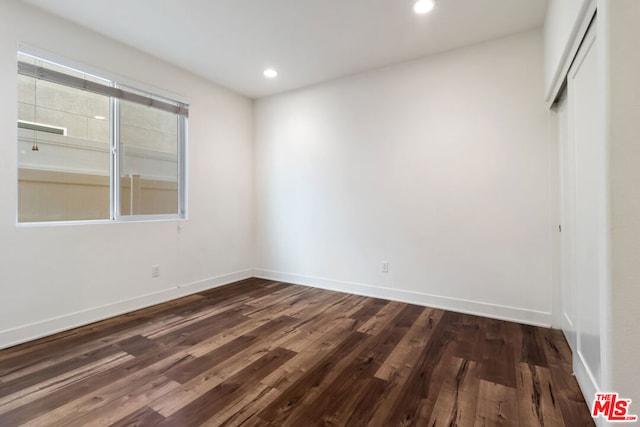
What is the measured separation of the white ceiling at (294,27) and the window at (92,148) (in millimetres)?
557

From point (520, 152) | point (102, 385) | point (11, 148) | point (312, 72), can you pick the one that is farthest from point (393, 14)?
point (102, 385)

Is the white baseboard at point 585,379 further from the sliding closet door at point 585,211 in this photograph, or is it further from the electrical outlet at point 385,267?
the electrical outlet at point 385,267

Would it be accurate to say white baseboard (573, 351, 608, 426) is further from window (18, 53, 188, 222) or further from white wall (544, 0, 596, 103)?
window (18, 53, 188, 222)

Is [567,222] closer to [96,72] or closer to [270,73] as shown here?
[270,73]

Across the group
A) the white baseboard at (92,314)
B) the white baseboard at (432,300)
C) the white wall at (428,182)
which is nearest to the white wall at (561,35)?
the white wall at (428,182)

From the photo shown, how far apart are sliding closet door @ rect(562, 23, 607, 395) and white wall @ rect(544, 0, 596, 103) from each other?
0.25 feet

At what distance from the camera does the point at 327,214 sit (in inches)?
152

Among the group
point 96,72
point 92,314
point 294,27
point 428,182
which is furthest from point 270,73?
point 92,314

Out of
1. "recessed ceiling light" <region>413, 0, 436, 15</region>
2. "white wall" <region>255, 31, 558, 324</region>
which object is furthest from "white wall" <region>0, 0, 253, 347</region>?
"recessed ceiling light" <region>413, 0, 436, 15</region>

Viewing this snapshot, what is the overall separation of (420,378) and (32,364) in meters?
2.63

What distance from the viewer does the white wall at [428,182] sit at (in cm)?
270

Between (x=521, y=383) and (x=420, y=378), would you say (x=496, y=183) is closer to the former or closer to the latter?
(x=521, y=383)

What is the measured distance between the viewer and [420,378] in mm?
1837

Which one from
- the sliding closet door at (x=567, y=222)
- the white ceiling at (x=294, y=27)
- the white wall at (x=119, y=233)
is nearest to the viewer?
the sliding closet door at (x=567, y=222)
